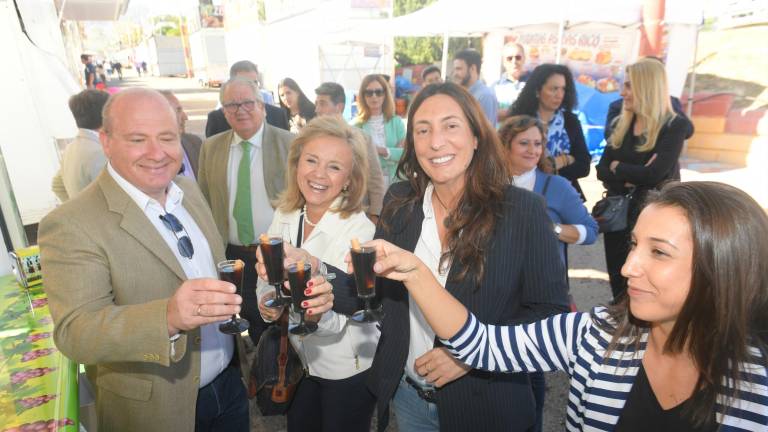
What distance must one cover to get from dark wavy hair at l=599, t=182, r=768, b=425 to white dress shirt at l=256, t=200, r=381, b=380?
139 centimetres

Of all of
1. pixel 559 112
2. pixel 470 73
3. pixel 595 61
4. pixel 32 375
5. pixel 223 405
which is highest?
pixel 595 61

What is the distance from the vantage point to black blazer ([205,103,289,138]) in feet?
16.6

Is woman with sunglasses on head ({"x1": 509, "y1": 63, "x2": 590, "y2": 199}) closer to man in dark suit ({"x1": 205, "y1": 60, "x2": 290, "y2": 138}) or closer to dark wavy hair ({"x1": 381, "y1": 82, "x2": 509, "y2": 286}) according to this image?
dark wavy hair ({"x1": 381, "y1": 82, "x2": 509, "y2": 286})

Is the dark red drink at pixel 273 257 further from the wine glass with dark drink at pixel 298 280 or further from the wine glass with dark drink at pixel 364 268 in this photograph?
the wine glass with dark drink at pixel 364 268

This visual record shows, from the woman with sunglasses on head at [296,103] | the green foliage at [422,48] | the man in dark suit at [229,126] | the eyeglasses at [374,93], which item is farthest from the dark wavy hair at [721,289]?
the green foliage at [422,48]

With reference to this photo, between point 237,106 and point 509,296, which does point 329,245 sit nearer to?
point 509,296

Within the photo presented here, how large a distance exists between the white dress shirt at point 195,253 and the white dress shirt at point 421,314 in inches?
36.8

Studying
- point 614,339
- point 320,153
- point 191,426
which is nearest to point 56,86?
point 320,153

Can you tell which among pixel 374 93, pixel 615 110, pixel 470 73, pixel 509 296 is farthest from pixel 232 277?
pixel 470 73

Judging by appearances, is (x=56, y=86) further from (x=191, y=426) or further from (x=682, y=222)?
(x=682, y=222)

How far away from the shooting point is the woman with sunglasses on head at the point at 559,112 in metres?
4.03

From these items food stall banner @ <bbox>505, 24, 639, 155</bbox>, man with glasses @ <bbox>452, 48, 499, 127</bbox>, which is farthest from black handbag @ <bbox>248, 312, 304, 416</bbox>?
food stall banner @ <bbox>505, 24, 639, 155</bbox>

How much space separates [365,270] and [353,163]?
38.5 inches

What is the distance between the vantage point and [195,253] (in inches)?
84.0
